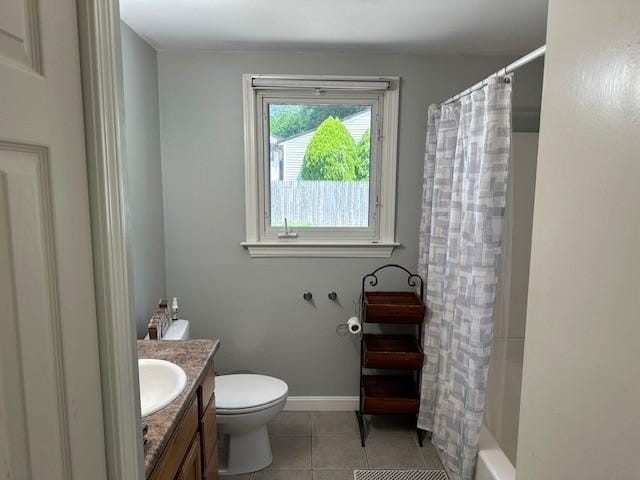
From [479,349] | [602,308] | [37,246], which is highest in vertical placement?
[37,246]

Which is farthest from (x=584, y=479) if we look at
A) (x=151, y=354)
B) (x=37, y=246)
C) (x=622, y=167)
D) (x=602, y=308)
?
(x=151, y=354)

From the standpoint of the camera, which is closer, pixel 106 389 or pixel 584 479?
pixel 106 389

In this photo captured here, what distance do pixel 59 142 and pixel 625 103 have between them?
2.91 ft

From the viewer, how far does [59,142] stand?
1.96 feet

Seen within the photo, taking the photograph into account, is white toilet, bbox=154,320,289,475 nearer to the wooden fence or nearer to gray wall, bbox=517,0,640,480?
the wooden fence

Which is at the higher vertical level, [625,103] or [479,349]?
[625,103]

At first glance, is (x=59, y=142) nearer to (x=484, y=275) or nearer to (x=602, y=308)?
(x=602, y=308)

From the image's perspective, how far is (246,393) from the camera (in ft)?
7.41

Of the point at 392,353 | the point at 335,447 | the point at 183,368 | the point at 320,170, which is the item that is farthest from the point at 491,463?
the point at 320,170

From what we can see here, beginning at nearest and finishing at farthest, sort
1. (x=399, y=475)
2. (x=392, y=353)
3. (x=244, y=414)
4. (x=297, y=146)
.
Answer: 1. (x=244, y=414)
2. (x=399, y=475)
3. (x=392, y=353)
4. (x=297, y=146)

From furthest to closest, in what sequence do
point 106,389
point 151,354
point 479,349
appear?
point 479,349 → point 151,354 → point 106,389

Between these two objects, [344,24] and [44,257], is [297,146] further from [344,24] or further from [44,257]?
[44,257]

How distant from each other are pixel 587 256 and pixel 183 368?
1382 mm

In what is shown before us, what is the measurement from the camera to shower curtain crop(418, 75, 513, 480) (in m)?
1.80
